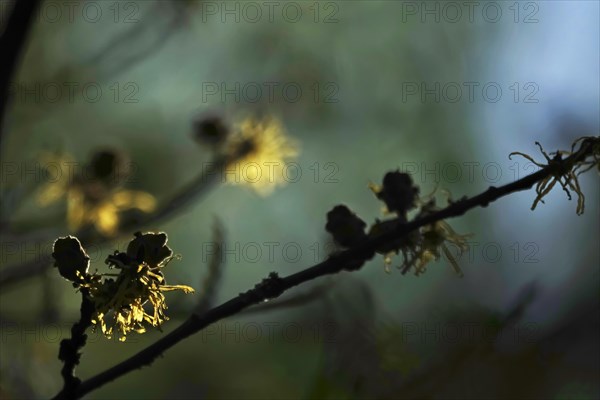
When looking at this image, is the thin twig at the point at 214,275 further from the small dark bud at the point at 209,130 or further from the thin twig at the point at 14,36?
the small dark bud at the point at 209,130

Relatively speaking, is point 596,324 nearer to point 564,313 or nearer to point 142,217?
point 564,313

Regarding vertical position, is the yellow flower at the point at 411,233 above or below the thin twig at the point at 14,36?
below

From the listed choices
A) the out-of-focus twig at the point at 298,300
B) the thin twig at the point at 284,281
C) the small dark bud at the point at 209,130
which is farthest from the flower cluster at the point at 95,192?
the thin twig at the point at 284,281

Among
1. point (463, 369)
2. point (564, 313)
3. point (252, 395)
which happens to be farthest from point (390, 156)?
point (463, 369)

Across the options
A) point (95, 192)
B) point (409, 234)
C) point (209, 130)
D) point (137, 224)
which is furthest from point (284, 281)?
point (209, 130)

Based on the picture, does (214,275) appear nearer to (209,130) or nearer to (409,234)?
(409,234)
